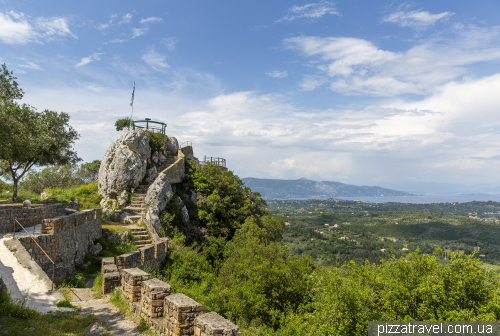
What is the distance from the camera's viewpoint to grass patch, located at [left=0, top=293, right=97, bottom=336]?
20.7ft

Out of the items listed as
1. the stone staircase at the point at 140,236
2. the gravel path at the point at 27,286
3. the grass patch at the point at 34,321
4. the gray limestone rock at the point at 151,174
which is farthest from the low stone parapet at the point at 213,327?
the gray limestone rock at the point at 151,174

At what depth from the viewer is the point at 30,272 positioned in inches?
366

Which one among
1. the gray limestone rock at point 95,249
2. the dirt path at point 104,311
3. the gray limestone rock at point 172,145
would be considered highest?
the gray limestone rock at point 172,145

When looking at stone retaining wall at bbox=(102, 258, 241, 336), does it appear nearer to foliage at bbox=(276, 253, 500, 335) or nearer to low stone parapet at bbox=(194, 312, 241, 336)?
low stone parapet at bbox=(194, 312, 241, 336)

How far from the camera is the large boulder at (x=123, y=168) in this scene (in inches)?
904

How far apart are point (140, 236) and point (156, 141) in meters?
15.0

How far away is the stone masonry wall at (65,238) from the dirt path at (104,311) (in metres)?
2.08

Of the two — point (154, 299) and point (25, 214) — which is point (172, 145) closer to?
point (25, 214)

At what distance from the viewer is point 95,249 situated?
14.5 m

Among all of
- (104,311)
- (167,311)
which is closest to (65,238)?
(104,311)

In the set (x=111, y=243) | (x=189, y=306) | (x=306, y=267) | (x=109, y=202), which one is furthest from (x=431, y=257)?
(x=109, y=202)

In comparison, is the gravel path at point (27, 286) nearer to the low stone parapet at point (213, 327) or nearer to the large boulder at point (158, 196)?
the low stone parapet at point (213, 327)

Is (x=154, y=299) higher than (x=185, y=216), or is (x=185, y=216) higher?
(x=154, y=299)

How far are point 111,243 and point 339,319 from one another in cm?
1370
